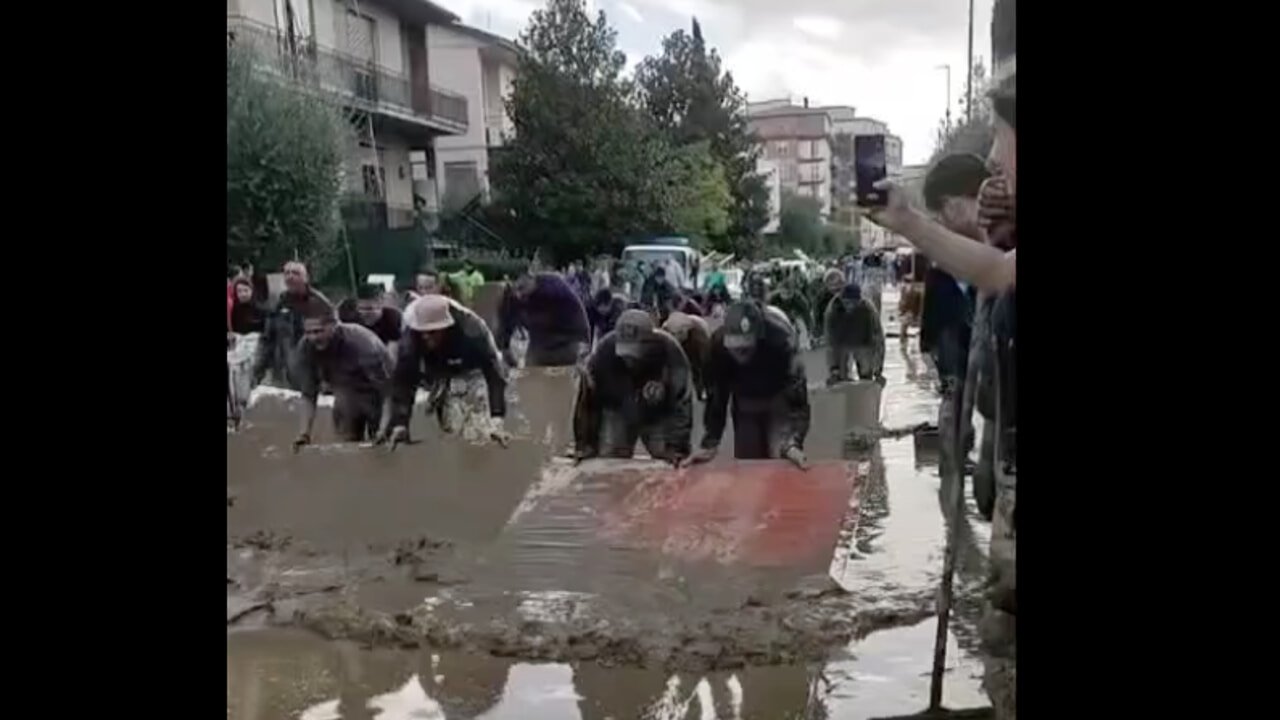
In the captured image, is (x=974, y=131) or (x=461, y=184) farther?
(x=461, y=184)

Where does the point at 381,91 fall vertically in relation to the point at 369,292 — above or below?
above

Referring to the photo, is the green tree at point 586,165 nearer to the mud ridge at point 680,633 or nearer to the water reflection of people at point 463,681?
the mud ridge at point 680,633

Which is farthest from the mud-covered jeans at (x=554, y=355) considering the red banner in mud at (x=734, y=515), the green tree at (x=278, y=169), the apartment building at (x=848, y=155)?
the apartment building at (x=848, y=155)

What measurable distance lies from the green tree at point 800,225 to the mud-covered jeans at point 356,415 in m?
1.04

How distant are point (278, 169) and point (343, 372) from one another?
1.75 feet

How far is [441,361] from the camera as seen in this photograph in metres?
3.05

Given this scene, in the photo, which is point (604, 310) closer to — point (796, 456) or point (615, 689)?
point (796, 456)

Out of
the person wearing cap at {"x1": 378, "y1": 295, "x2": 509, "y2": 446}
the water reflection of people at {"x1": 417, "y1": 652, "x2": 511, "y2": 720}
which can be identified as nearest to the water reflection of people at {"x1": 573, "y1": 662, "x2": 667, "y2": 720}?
the water reflection of people at {"x1": 417, "y1": 652, "x2": 511, "y2": 720}

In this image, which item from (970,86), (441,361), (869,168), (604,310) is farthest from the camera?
(441,361)

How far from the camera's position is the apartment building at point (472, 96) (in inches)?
109

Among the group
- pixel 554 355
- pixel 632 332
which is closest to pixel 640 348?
pixel 632 332

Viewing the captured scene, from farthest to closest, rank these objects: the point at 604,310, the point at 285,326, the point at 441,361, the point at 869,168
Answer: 1. the point at 441,361
2. the point at 604,310
3. the point at 285,326
4. the point at 869,168
